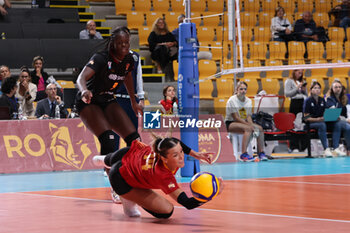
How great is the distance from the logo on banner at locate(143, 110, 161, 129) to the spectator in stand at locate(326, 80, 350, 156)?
4357mm

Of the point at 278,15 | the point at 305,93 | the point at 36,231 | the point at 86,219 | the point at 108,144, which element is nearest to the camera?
the point at 36,231

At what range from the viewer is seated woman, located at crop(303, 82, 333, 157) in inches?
514

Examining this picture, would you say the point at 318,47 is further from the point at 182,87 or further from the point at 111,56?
the point at 111,56

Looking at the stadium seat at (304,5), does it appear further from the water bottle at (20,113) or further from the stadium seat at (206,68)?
the water bottle at (20,113)

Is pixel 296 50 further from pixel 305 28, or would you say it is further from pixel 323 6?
pixel 323 6

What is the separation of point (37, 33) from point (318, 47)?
742cm

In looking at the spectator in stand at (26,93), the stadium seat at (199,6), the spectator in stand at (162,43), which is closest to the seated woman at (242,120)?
the spectator in stand at (162,43)

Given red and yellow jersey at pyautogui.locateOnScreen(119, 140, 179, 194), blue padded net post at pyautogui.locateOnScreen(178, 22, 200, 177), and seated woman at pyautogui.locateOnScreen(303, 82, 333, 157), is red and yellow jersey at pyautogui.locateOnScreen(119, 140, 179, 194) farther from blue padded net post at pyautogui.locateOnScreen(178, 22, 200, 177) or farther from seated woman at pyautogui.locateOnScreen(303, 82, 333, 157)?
seated woman at pyautogui.locateOnScreen(303, 82, 333, 157)

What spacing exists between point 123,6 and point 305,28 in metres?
4.94

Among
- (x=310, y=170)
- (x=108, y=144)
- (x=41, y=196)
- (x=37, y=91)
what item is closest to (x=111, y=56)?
(x=108, y=144)

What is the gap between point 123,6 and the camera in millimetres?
16734

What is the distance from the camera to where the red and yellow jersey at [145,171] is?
4879mm

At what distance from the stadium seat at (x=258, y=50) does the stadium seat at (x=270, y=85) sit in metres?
0.61

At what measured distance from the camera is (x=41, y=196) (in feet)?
22.8
